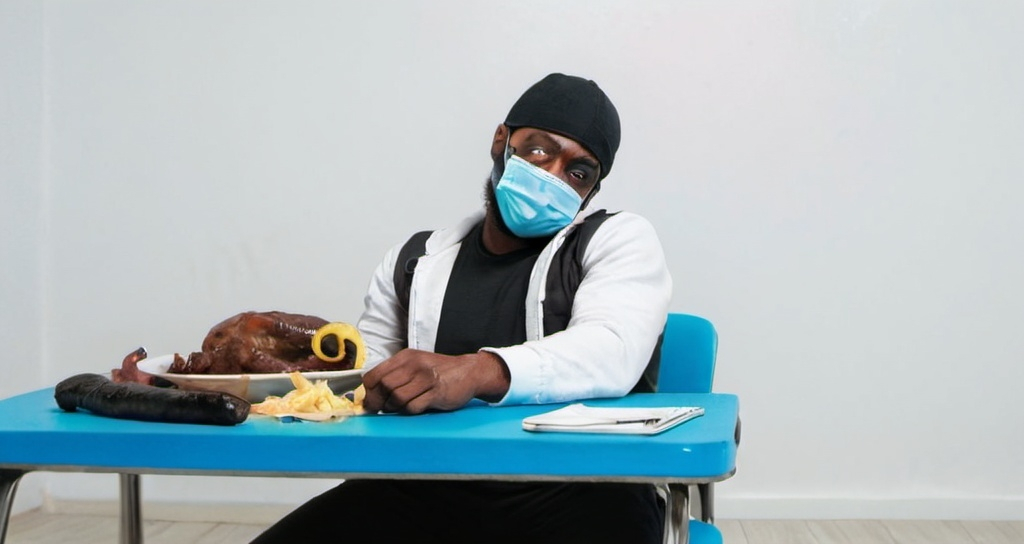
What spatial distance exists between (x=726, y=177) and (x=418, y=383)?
8.21 feet

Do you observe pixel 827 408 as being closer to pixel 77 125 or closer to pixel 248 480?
pixel 248 480

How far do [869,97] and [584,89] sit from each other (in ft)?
6.13

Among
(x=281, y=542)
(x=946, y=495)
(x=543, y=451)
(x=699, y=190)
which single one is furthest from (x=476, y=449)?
(x=946, y=495)

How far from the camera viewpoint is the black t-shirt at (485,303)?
210 cm

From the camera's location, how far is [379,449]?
1.21m

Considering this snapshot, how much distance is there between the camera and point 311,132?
3869 mm

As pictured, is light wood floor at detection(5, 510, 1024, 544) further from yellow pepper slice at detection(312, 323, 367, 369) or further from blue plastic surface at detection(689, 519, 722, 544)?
yellow pepper slice at detection(312, 323, 367, 369)

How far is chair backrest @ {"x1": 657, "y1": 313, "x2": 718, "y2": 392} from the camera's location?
2119mm

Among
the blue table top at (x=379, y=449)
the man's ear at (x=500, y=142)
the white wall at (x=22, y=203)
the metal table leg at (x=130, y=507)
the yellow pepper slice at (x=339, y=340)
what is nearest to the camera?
the blue table top at (x=379, y=449)

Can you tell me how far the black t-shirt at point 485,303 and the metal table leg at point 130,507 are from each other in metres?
0.61

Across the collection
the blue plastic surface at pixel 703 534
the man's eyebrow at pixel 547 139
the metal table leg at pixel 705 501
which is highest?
the man's eyebrow at pixel 547 139

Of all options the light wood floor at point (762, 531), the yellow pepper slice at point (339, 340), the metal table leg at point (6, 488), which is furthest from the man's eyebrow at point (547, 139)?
the light wood floor at point (762, 531)

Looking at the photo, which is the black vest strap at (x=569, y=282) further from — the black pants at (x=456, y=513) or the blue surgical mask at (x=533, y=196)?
the black pants at (x=456, y=513)

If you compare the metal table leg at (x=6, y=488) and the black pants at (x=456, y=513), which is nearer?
the metal table leg at (x=6, y=488)
